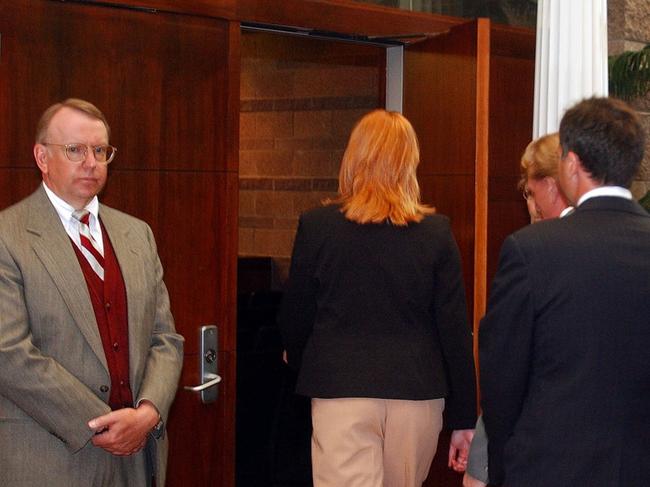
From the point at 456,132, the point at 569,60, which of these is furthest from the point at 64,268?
the point at 569,60

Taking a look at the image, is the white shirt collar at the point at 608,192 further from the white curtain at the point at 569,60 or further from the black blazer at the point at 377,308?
the white curtain at the point at 569,60

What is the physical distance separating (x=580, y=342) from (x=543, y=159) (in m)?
0.74

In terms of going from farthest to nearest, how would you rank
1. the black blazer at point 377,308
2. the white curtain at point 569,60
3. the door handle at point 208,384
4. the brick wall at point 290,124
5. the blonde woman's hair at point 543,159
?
the brick wall at point 290,124 < the white curtain at point 569,60 < the door handle at point 208,384 < the black blazer at point 377,308 < the blonde woman's hair at point 543,159

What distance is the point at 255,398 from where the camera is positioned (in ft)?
21.9

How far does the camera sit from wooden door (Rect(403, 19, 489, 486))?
14.8 ft

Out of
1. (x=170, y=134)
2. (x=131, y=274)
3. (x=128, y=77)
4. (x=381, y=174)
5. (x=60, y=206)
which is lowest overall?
(x=131, y=274)

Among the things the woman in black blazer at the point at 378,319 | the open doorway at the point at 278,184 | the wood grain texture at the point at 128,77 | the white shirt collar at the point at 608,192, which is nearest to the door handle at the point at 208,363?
the wood grain texture at the point at 128,77

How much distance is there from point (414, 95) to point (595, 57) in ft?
2.72

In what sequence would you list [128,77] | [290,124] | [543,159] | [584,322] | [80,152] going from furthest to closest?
[290,124] → [128,77] → [80,152] → [543,159] → [584,322]

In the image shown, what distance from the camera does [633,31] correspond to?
559 centimetres

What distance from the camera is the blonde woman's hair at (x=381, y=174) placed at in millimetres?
3461

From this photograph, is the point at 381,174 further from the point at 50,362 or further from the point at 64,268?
the point at 50,362

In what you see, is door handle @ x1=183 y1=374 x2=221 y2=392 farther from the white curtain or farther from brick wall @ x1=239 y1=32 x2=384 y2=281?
brick wall @ x1=239 y1=32 x2=384 y2=281

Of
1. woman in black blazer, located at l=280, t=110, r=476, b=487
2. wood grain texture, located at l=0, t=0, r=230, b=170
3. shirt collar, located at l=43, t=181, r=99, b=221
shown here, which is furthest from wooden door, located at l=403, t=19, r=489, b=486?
shirt collar, located at l=43, t=181, r=99, b=221
